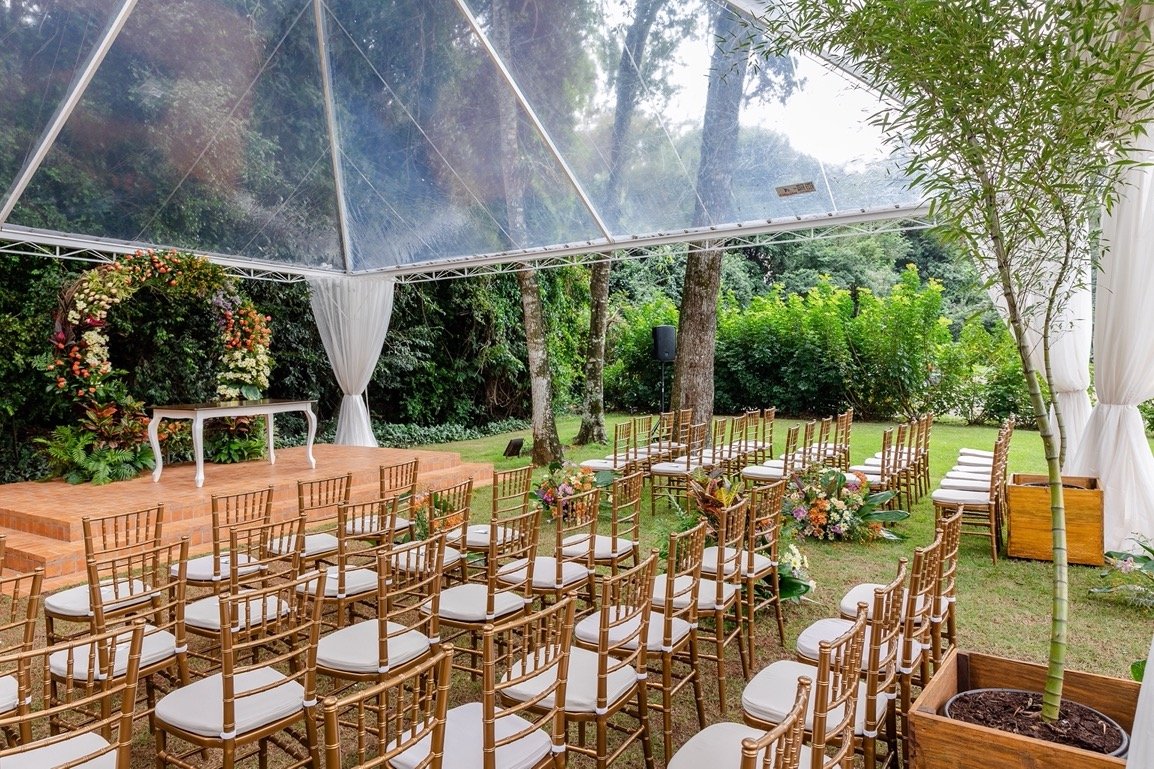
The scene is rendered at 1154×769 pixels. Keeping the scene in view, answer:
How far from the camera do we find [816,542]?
614cm

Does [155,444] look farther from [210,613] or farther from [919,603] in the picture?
[919,603]

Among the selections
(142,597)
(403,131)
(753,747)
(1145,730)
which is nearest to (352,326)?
→ (403,131)

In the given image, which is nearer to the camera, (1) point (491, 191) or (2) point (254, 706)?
(2) point (254, 706)

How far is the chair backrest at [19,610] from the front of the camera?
255 centimetres

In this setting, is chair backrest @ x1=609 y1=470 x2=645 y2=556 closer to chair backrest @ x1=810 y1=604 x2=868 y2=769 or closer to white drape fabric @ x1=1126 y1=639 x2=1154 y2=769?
chair backrest @ x1=810 y1=604 x2=868 y2=769

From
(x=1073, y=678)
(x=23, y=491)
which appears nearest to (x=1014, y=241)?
(x=1073, y=678)

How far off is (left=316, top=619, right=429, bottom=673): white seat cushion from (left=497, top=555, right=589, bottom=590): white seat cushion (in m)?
0.71

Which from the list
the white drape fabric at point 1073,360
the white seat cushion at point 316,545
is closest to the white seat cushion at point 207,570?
the white seat cushion at point 316,545

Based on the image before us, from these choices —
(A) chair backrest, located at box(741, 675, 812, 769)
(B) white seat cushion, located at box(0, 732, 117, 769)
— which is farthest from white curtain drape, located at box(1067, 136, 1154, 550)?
(B) white seat cushion, located at box(0, 732, 117, 769)

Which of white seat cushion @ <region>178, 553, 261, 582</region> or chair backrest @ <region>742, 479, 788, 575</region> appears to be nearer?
white seat cushion @ <region>178, 553, 261, 582</region>

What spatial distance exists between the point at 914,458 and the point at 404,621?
18.0 feet

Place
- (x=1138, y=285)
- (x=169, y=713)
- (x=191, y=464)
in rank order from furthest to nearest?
(x=191, y=464), (x=1138, y=285), (x=169, y=713)

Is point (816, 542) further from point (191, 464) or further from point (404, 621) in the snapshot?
point (191, 464)

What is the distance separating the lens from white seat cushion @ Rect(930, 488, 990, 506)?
5.43m
